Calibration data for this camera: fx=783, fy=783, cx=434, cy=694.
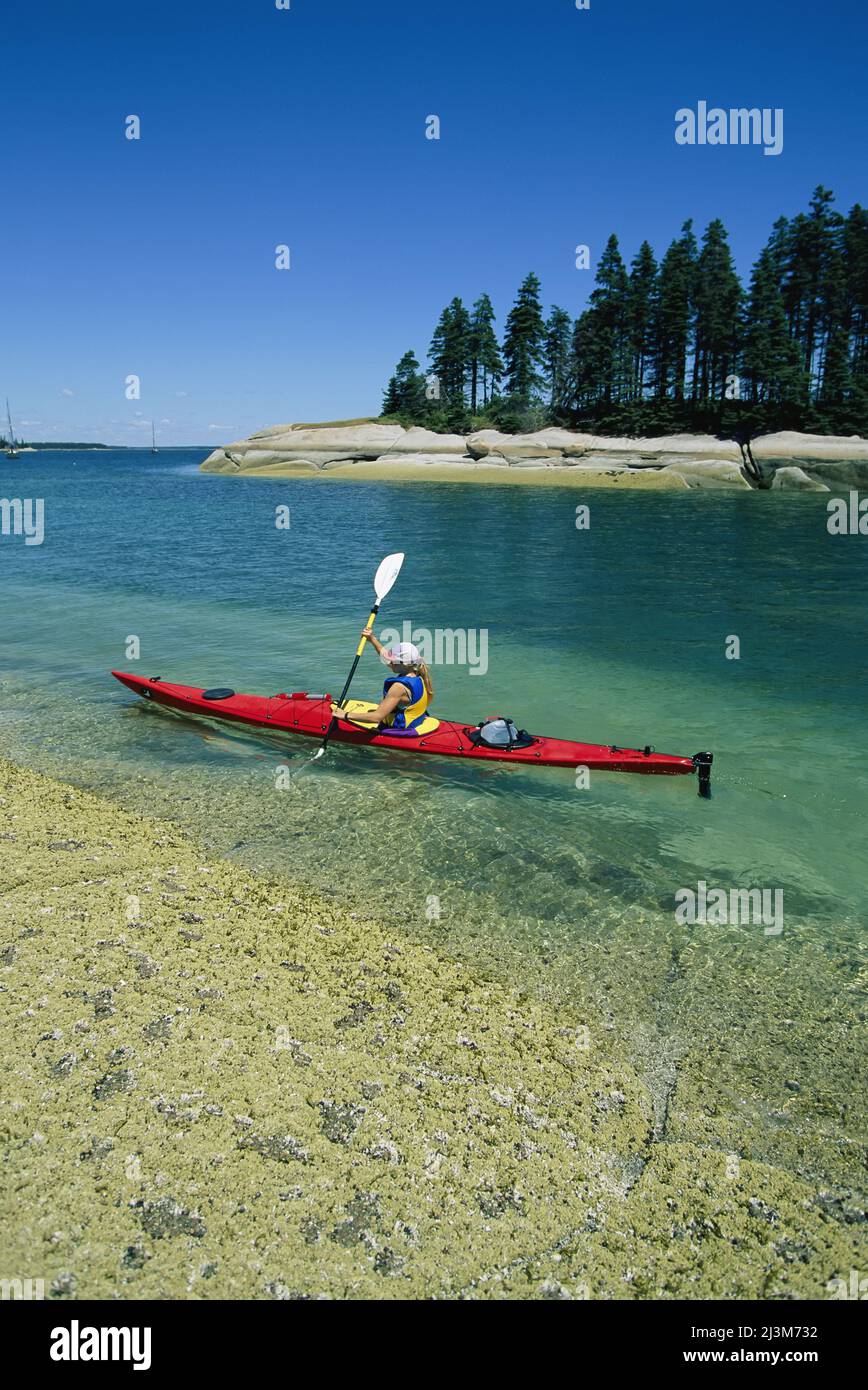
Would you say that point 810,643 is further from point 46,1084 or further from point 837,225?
point 837,225

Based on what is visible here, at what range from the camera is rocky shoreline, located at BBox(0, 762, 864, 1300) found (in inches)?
146

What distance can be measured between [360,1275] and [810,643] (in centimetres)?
1614

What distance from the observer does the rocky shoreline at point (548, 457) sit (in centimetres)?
5384

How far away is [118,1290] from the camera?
348cm

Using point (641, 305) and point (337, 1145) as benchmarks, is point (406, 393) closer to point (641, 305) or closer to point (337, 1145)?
point (641, 305)

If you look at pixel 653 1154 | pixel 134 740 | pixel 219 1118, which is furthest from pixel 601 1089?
pixel 134 740

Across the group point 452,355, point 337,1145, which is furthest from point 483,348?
point 337,1145

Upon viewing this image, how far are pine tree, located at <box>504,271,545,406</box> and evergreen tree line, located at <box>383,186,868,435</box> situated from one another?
0.42 feet

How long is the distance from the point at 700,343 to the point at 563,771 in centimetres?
7206

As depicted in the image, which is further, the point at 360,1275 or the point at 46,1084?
the point at 46,1084
